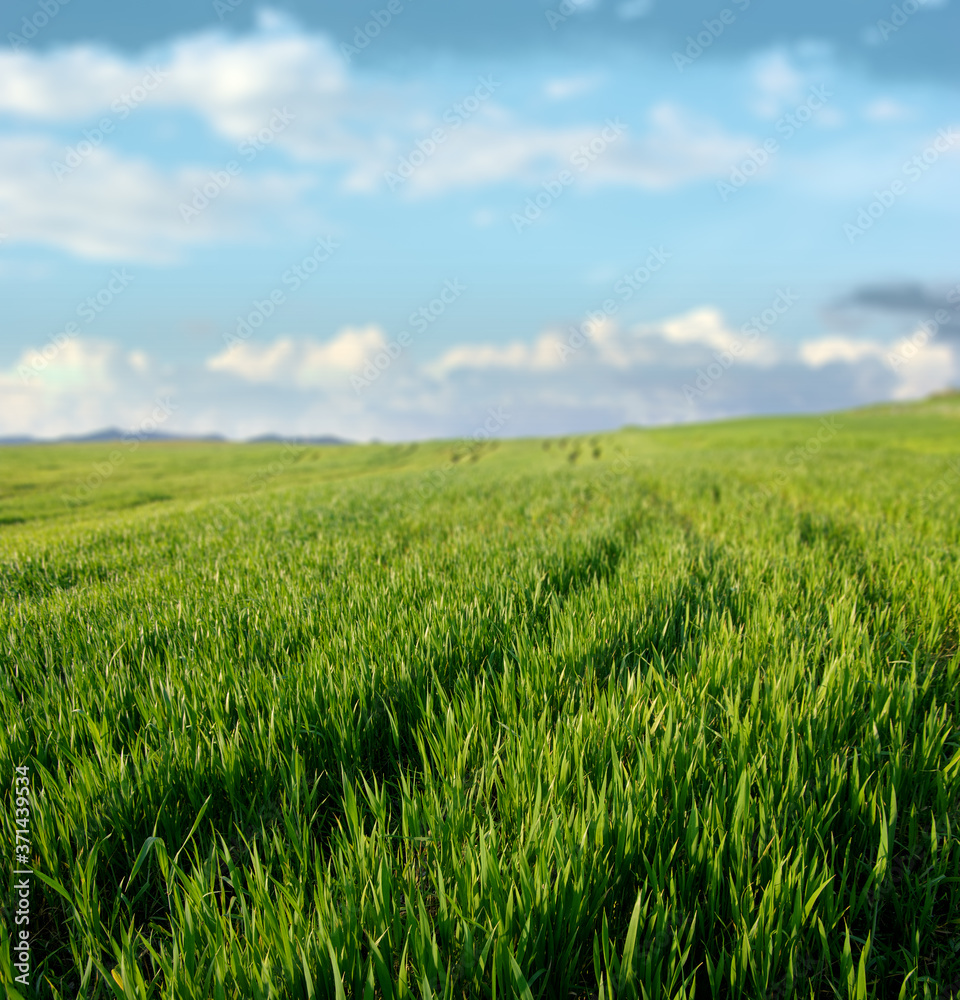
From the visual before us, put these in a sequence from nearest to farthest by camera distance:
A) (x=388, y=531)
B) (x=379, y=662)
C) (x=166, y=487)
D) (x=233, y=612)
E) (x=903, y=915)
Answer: (x=903, y=915) → (x=379, y=662) → (x=233, y=612) → (x=388, y=531) → (x=166, y=487)

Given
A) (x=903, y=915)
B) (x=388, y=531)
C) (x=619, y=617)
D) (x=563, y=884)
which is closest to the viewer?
(x=563, y=884)

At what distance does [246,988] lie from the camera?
5.95 feet

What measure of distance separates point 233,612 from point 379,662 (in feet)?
6.52

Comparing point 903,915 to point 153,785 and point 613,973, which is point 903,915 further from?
point 153,785

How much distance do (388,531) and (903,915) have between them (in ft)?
26.4

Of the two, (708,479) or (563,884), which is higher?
(708,479)

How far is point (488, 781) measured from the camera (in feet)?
9.08

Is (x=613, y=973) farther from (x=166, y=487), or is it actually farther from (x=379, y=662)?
(x=166, y=487)

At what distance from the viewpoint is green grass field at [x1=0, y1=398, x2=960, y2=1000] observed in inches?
76.9

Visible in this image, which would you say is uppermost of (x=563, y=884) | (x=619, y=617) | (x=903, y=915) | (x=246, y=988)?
(x=619, y=617)

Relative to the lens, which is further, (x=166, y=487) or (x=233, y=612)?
(x=166, y=487)

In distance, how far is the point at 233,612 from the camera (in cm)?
511

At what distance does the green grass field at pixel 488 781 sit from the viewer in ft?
6.40

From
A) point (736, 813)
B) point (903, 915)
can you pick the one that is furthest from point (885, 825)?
point (736, 813)
